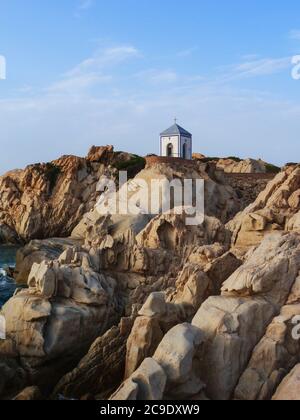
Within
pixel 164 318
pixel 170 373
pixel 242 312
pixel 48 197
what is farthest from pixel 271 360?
pixel 48 197

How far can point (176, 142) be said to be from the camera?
191 ft

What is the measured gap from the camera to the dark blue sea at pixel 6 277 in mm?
25270

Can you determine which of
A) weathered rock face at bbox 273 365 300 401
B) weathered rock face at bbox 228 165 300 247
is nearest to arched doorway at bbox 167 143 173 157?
weathered rock face at bbox 228 165 300 247

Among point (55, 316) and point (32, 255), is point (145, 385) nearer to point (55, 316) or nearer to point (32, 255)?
point (55, 316)

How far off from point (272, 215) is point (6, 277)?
1616 centimetres

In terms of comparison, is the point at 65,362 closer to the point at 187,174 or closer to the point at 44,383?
the point at 44,383

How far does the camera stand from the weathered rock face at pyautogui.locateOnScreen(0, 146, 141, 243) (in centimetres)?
4719

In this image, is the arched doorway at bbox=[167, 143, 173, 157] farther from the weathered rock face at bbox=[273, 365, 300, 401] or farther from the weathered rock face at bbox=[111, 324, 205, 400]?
the weathered rock face at bbox=[273, 365, 300, 401]

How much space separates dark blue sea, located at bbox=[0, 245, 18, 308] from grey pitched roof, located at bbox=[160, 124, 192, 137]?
73.3ft

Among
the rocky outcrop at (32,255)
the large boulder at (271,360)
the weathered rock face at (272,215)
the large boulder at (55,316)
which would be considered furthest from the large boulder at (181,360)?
the rocky outcrop at (32,255)

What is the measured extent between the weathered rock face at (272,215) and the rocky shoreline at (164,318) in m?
0.07

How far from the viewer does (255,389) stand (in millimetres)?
10969
